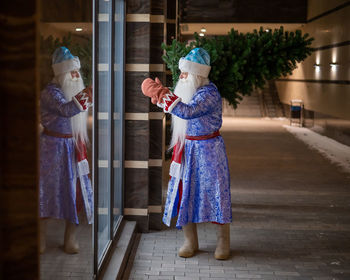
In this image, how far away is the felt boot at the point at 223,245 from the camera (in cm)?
408

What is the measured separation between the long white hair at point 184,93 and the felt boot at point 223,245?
0.75 meters

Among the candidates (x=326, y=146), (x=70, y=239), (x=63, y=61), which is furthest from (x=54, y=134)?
(x=326, y=146)

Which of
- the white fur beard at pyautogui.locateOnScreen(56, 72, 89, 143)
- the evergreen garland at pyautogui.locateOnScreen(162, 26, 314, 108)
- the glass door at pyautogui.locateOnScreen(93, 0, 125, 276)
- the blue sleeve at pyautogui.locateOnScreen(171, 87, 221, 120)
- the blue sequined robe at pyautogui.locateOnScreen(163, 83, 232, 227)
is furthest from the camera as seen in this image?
the evergreen garland at pyautogui.locateOnScreen(162, 26, 314, 108)

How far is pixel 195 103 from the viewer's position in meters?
3.80

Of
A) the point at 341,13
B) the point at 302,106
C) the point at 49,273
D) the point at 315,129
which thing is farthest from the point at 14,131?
the point at 302,106

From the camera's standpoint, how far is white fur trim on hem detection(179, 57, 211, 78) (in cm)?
393

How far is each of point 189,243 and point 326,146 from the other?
7.36m

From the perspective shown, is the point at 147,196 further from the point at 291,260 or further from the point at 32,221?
the point at 32,221

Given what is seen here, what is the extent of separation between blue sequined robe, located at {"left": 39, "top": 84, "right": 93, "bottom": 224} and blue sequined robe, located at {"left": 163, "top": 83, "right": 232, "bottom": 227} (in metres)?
1.69

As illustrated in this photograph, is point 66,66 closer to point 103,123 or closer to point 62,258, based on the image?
point 62,258

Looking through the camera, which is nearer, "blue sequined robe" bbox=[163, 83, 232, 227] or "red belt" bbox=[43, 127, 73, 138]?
"red belt" bbox=[43, 127, 73, 138]

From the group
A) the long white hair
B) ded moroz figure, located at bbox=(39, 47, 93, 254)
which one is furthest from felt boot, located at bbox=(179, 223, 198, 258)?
ded moroz figure, located at bbox=(39, 47, 93, 254)

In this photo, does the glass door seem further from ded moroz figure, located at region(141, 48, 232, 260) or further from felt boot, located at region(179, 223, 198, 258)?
felt boot, located at region(179, 223, 198, 258)

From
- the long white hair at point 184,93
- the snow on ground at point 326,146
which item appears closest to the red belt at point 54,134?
the long white hair at point 184,93
